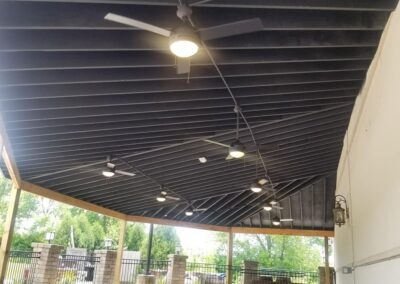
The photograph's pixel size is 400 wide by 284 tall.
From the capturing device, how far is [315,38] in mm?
4414

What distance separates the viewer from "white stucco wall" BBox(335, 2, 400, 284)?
374cm

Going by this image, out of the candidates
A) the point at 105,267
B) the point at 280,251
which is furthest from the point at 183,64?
the point at 280,251

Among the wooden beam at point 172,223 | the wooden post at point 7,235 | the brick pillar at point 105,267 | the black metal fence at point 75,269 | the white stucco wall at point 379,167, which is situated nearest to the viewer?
the white stucco wall at point 379,167

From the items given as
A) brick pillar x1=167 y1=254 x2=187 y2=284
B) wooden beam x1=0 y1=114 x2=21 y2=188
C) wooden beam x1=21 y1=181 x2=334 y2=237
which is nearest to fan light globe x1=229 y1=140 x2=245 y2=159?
wooden beam x1=0 y1=114 x2=21 y2=188

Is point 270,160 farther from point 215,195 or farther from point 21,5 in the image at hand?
point 21,5

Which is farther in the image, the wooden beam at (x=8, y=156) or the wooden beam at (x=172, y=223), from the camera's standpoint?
the wooden beam at (x=172, y=223)

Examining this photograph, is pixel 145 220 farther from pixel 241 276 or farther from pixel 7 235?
pixel 7 235

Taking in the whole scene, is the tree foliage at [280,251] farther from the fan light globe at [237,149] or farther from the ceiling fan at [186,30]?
the ceiling fan at [186,30]

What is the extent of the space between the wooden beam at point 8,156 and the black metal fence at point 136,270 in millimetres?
7197

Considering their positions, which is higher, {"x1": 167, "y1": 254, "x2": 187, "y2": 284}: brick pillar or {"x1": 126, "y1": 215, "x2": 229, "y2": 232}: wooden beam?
{"x1": 126, "y1": 215, "x2": 229, "y2": 232}: wooden beam

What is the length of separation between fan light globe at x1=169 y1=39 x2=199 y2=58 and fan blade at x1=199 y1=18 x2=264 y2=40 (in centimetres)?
16

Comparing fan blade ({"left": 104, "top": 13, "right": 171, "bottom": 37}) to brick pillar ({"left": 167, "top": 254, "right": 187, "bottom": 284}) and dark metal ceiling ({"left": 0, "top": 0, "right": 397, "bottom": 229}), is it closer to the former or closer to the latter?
dark metal ceiling ({"left": 0, "top": 0, "right": 397, "bottom": 229})

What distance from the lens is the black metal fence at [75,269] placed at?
518 inches

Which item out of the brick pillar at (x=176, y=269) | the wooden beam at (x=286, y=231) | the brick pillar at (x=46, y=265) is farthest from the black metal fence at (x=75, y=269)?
the wooden beam at (x=286, y=231)
